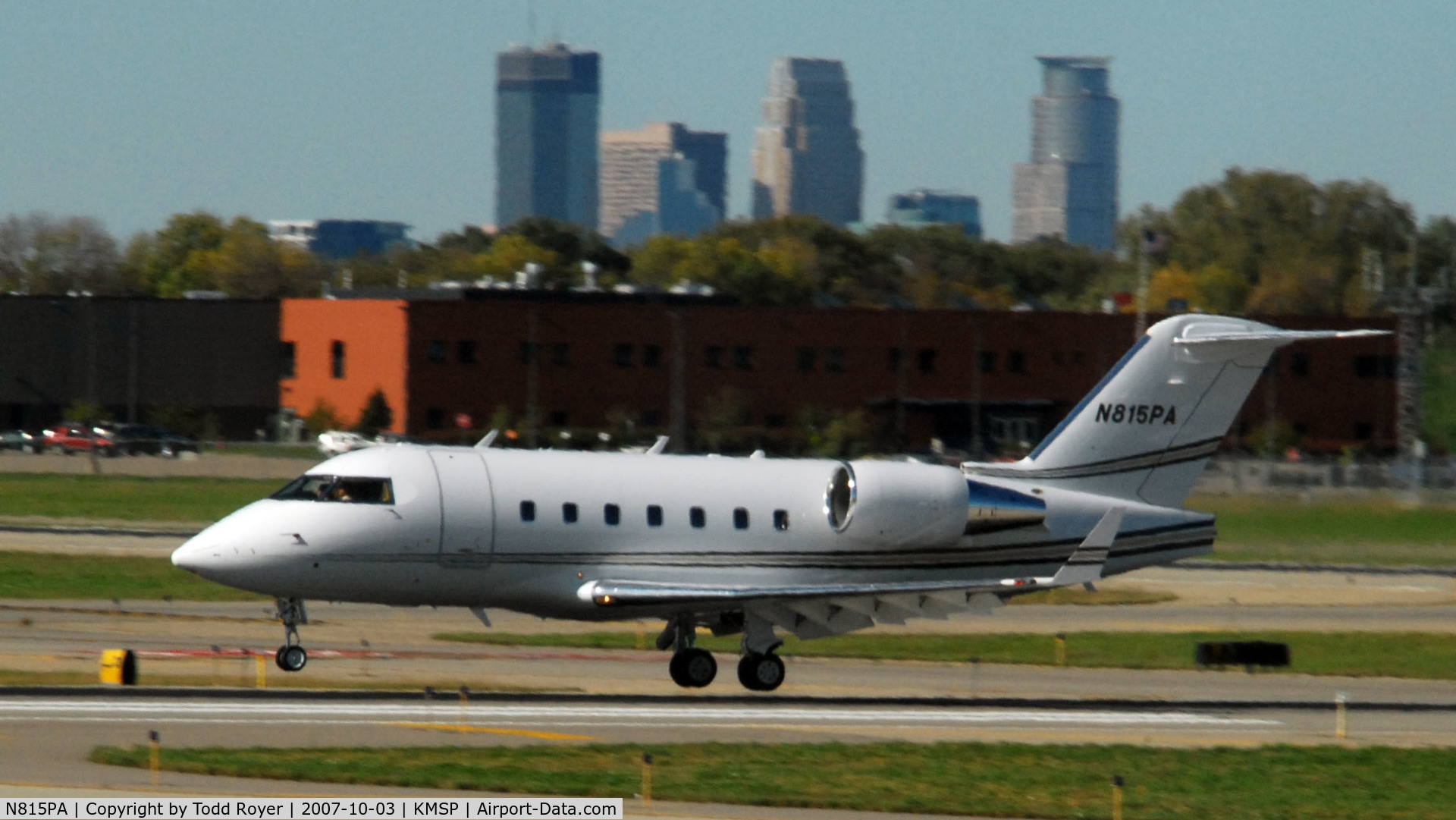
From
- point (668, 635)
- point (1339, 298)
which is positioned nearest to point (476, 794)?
point (668, 635)

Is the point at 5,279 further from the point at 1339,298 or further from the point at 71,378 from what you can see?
Result: the point at 1339,298

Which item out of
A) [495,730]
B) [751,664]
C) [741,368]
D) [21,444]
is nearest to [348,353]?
[21,444]

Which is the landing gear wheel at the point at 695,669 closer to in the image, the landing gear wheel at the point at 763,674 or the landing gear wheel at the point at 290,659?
the landing gear wheel at the point at 763,674

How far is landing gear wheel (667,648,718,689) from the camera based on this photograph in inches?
1174

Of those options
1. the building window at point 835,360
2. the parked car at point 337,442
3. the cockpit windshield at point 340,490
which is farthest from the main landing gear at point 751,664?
the building window at point 835,360

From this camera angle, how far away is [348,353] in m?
97.3

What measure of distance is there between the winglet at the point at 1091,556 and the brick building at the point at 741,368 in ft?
207

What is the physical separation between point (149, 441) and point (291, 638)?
68214 millimetres

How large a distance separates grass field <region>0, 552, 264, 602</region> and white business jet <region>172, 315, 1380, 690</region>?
15.7m

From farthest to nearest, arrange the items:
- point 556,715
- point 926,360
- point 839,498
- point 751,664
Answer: point 926,360, point 839,498, point 751,664, point 556,715

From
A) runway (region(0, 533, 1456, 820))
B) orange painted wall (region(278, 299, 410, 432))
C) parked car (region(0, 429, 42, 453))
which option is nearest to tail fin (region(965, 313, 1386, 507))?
runway (region(0, 533, 1456, 820))

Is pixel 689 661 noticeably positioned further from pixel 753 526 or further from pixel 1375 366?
pixel 1375 366

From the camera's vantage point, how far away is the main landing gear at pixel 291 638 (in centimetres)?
2738

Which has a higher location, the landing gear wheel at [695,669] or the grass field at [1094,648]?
the landing gear wheel at [695,669]
